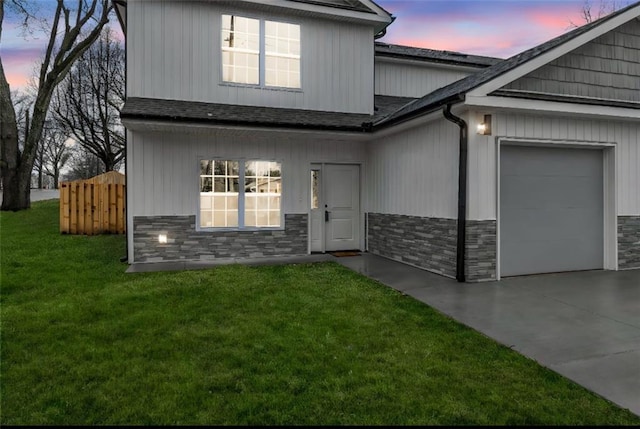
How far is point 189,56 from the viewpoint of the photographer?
351 inches

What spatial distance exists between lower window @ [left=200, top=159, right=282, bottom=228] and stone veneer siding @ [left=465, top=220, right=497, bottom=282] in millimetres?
4405

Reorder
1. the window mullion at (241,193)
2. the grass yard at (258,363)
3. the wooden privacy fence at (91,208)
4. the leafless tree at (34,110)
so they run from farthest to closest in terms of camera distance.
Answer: the leafless tree at (34,110) < the wooden privacy fence at (91,208) < the window mullion at (241,193) < the grass yard at (258,363)

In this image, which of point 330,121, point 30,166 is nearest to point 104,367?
point 330,121

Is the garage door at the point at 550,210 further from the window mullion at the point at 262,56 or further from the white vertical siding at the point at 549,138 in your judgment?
the window mullion at the point at 262,56

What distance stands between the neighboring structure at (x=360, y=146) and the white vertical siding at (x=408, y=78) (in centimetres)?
138

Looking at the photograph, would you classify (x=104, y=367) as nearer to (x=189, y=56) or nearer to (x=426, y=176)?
(x=426, y=176)

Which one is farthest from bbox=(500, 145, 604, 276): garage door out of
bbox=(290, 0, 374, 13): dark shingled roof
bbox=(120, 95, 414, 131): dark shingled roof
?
bbox=(290, 0, 374, 13): dark shingled roof

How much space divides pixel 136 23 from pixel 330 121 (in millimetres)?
4663

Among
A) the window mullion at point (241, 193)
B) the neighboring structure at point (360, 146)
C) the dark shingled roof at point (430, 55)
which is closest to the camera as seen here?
the neighboring structure at point (360, 146)

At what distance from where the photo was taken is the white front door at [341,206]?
991 cm

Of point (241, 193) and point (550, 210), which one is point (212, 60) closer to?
point (241, 193)

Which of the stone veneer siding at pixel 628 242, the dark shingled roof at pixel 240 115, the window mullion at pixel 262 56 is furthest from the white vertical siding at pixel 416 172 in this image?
the stone veneer siding at pixel 628 242

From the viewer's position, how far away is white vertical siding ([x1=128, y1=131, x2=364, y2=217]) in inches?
331

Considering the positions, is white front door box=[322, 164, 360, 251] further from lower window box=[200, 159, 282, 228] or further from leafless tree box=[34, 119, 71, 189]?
leafless tree box=[34, 119, 71, 189]
